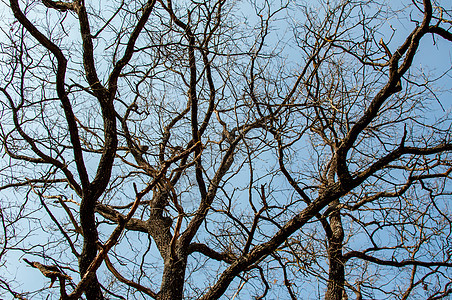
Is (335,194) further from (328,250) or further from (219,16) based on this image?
(219,16)

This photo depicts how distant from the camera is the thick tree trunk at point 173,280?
13.6 ft

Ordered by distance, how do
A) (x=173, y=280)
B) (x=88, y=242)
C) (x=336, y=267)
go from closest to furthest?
(x=88, y=242), (x=173, y=280), (x=336, y=267)

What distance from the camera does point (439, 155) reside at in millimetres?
3943

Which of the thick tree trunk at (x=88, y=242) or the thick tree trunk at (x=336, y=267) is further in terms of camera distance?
the thick tree trunk at (x=336, y=267)

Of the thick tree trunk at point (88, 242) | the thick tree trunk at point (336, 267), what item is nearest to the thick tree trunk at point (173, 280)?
the thick tree trunk at point (88, 242)

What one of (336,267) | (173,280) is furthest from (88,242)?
(336,267)

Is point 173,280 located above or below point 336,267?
below

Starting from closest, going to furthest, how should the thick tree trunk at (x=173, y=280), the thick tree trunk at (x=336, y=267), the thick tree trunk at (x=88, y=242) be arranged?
1. the thick tree trunk at (x=88, y=242)
2. the thick tree trunk at (x=173, y=280)
3. the thick tree trunk at (x=336, y=267)

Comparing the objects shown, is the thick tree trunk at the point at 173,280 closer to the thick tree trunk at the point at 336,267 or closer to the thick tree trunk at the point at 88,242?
the thick tree trunk at the point at 88,242

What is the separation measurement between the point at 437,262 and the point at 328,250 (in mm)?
1305

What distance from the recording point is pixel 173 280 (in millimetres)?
4242

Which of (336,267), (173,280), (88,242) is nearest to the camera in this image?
(88,242)

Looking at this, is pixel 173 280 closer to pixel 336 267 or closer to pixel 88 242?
pixel 88 242

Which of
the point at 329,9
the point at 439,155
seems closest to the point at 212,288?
the point at 439,155
